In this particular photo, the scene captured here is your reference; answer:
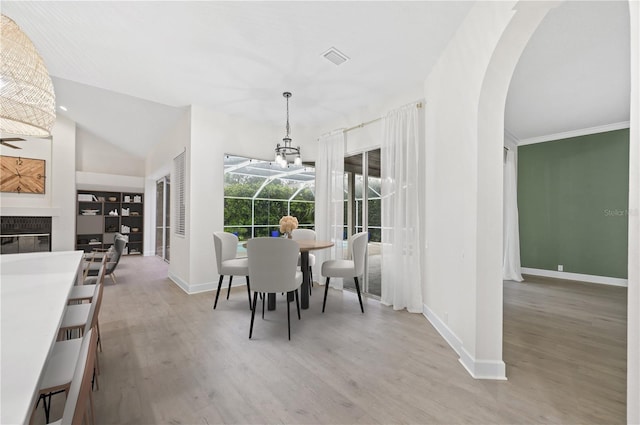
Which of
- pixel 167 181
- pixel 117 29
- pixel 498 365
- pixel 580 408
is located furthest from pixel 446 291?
pixel 167 181

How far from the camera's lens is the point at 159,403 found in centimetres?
182

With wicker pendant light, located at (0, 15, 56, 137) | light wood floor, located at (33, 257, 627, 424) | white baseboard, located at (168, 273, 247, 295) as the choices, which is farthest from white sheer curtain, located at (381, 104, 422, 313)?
wicker pendant light, located at (0, 15, 56, 137)

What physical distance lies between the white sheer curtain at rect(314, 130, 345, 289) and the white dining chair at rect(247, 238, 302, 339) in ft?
6.00

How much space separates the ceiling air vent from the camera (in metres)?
2.89

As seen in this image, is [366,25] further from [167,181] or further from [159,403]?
[167,181]

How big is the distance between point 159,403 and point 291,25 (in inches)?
119

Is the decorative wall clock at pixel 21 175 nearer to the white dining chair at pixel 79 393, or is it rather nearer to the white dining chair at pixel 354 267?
the white dining chair at pixel 354 267

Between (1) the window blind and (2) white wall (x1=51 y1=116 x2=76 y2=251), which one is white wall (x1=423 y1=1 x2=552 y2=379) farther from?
(2) white wall (x1=51 y1=116 x2=76 y2=251)

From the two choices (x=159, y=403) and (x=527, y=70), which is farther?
(x=527, y=70)

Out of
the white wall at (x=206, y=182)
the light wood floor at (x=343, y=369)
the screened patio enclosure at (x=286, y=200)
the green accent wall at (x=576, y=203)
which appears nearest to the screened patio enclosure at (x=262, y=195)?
the screened patio enclosure at (x=286, y=200)

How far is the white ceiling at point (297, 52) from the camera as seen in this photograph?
7.75 feet

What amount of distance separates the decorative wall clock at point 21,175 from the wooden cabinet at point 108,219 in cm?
218

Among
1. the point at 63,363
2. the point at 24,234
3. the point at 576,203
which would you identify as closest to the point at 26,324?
the point at 63,363

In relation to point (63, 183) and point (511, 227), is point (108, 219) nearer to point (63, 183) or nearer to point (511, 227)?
point (63, 183)
